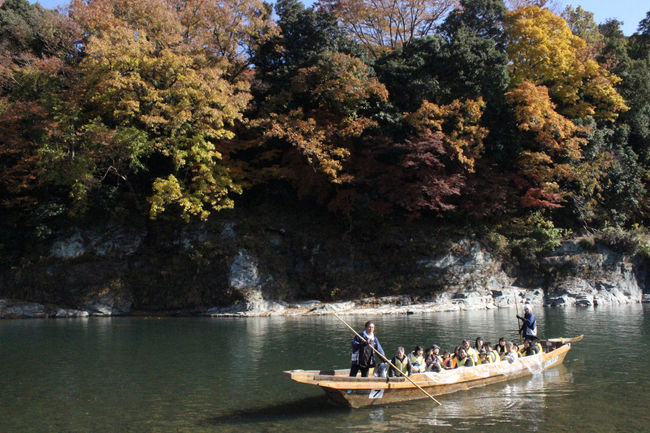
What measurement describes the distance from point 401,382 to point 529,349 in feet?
19.7

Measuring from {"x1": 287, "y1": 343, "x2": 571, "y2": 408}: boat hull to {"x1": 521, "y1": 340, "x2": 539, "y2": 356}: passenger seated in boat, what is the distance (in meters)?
1.13

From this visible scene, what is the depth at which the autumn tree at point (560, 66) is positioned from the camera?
36594 mm

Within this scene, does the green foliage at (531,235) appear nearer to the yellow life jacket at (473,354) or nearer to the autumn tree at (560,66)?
the autumn tree at (560,66)

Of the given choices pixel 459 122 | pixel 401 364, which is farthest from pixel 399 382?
pixel 459 122

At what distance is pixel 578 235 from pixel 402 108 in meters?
13.9

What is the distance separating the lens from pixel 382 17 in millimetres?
44812

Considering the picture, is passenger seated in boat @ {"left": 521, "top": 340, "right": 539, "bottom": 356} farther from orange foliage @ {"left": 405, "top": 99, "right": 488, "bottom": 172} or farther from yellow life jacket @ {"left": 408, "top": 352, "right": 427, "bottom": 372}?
orange foliage @ {"left": 405, "top": 99, "right": 488, "bottom": 172}

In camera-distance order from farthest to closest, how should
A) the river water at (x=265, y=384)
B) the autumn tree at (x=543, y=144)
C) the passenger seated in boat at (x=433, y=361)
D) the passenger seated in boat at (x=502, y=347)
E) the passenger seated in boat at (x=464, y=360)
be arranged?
the autumn tree at (x=543, y=144) < the passenger seated in boat at (x=502, y=347) < the passenger seated in boat at (x=464, y=360) < the passenger seated in boat at (x=433, y=361) < the river water at (x=265, y=384)

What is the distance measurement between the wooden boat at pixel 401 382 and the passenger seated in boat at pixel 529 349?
655 millimetres

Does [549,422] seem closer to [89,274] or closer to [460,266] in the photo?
[460,266]

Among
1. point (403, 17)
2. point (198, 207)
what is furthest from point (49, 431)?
point (403, 17)

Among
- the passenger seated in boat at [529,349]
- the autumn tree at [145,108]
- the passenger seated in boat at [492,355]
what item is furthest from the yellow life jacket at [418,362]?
the autumn tree at [145,108]

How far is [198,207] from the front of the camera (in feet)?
107

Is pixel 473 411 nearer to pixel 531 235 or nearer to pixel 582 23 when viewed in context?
pixel 531 235
